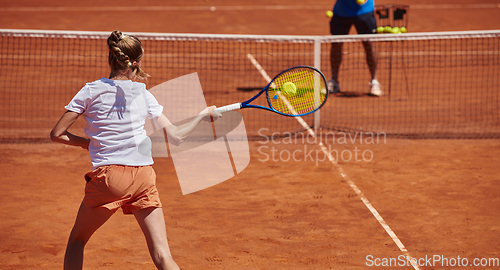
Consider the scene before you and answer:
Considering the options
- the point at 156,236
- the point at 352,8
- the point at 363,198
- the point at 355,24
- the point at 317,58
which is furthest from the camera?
the point at 355,24

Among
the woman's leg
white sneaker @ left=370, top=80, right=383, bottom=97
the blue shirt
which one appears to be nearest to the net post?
the blue shirt

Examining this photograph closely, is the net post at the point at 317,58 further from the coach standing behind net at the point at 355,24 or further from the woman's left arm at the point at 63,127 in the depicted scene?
the woman's left arm at the point at 63,127

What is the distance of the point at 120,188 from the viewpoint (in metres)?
3.20

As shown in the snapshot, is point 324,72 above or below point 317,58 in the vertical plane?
below

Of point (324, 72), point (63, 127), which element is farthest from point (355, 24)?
point (63, 127)

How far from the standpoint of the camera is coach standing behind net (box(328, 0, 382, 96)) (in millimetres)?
10164

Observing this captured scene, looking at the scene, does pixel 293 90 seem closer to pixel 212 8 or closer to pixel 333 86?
pixel 333 86

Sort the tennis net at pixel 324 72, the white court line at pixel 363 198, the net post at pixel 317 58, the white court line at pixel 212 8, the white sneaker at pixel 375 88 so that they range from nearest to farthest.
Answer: the white court line at pixel 363 198
the net post at pixel 317 58
the tennis net at pixel 324 72
the white sneaker at pixel 375 88
the white court line at pixel 212 8

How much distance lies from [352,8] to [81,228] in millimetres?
7933

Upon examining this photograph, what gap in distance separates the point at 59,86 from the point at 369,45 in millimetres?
5994

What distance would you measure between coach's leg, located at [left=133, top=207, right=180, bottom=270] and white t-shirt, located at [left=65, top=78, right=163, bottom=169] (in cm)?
30

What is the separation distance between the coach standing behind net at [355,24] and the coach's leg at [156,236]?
7610mm

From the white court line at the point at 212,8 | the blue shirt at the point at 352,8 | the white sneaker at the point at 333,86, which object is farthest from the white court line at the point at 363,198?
the white court line at the point at 212,8

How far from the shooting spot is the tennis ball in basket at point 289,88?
464 cm
